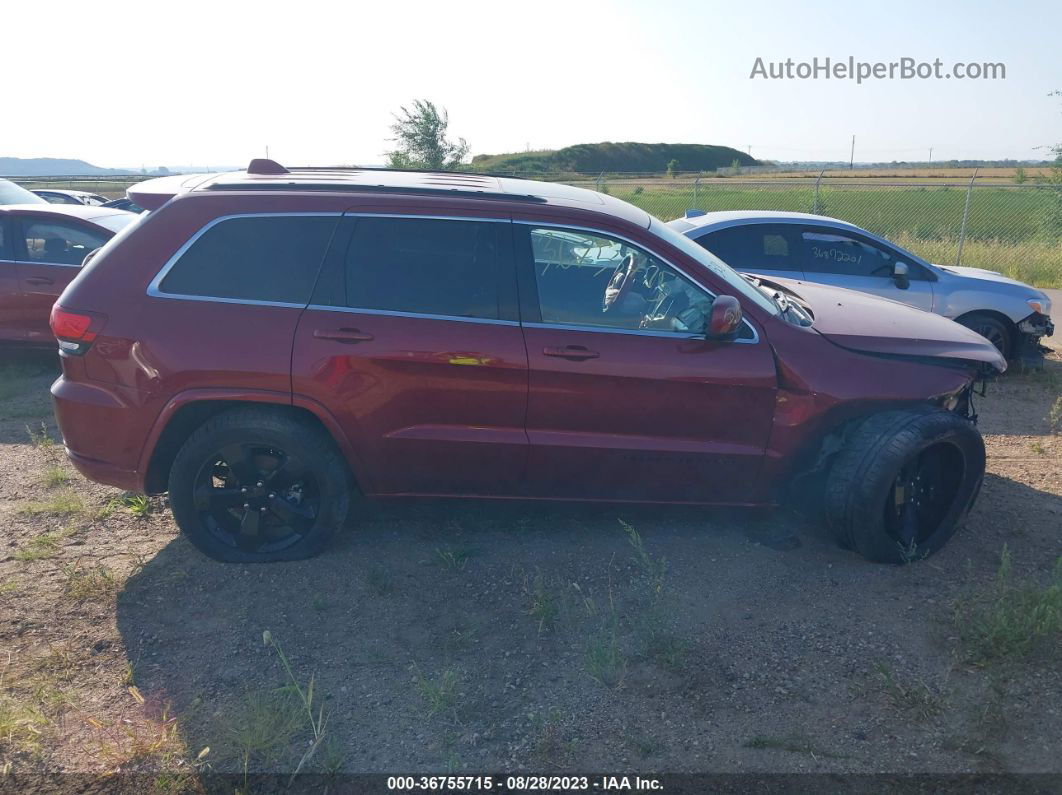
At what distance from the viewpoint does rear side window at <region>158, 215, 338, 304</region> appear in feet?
13.9

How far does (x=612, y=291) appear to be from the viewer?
14.3ft

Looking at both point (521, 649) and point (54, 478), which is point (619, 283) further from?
point (54, 478)

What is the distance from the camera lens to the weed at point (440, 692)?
132 inches

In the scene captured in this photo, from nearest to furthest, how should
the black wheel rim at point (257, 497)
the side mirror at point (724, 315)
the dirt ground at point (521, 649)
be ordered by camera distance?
1. the dirt ground at point (521, 649)
2. the side mirror at point (724, 315)
3. the black wheel rim at point (257, 497)

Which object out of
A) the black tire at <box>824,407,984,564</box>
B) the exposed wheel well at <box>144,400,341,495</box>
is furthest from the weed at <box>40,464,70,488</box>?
the black tire at <box>824,407,984,564</box>

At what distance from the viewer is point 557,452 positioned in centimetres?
432

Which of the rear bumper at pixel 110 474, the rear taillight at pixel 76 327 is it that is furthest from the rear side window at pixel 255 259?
the rear bumper at pixel 110 474

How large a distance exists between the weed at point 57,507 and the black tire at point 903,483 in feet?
14.3

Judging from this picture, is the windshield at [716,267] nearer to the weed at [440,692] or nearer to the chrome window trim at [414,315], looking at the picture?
the chrome window trim at [414,315]

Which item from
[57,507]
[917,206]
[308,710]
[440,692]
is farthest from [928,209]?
[308,710]

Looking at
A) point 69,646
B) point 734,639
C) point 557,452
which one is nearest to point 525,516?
point 557,452

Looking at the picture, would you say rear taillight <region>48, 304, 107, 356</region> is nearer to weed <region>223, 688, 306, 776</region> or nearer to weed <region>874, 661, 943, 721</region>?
weed <region>223, 688, 306, 776</region>

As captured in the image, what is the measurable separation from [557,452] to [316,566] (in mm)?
1413

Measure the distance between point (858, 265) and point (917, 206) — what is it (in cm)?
2554
